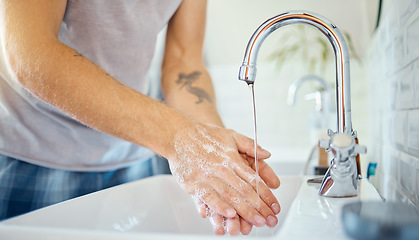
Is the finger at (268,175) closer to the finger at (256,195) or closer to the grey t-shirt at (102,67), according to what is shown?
the finger at (256,195)

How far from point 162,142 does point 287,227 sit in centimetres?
29

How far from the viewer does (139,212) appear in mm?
774

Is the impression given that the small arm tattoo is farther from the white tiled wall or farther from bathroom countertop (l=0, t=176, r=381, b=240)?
the white tiled wall

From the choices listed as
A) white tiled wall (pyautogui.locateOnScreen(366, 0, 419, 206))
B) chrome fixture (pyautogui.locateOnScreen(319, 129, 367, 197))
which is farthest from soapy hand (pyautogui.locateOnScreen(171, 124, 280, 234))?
white tiled wall (pyautogui.locateOnScreen(366, 0, 419, 206))

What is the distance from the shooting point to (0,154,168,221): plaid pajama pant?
0.80 metres

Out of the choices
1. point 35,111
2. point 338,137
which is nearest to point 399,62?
point 338,137

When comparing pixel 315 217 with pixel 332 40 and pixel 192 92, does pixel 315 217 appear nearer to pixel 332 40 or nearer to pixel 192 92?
pixel 332 40

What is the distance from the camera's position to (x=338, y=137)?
53 centimetres

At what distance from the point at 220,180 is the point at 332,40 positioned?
284mm

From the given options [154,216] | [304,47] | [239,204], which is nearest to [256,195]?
[239,204]

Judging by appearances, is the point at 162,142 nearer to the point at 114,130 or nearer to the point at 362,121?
the point at 114,130

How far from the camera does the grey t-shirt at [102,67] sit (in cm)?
82

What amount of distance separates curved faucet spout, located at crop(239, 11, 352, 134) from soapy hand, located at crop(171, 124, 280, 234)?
0.14m

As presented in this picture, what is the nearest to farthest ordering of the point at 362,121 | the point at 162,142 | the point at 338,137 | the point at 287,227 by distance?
the point at 287,227, the point at 338,137, the point at 162,142, the point at 362,121
